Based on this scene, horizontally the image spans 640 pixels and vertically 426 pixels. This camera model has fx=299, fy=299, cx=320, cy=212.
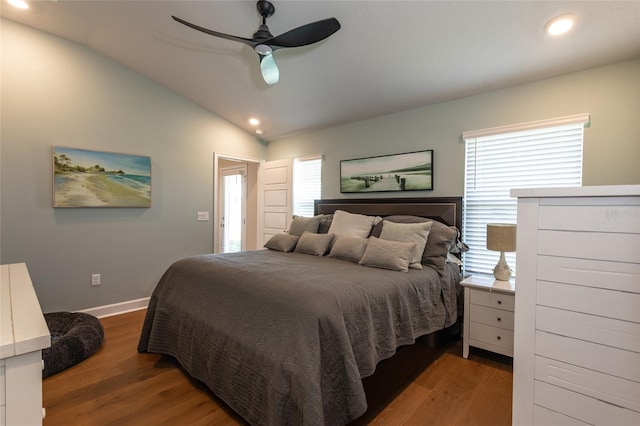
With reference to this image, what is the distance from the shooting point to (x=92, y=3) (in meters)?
2.71

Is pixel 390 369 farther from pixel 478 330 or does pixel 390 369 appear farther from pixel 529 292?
pixel 529 292

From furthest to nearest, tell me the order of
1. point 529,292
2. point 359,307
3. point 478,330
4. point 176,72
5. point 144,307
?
1. point 144,307
2. point 176,72
3. point 478,330
4. point 359,307
5. point 529,292

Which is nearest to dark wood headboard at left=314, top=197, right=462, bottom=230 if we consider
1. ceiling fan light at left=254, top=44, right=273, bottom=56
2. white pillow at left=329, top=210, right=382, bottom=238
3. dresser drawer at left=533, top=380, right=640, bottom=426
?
white pillow at left=329, top=210, right=382, bottom=238

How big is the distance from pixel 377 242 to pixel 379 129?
5.91 ft

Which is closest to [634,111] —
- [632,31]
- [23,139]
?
[632,31]

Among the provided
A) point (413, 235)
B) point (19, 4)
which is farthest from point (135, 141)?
point (413, 235)

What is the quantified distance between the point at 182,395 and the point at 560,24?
3.59 meters

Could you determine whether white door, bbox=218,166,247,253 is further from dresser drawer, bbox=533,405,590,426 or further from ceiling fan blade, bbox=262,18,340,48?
dresser drawer, bbox=533,405,590,426

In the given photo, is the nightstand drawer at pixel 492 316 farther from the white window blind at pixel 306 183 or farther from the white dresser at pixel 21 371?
the white dresser at pixel 21 371

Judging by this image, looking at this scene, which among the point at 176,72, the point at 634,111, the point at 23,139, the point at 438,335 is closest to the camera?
the point at 634,111

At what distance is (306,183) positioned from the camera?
4750 mm

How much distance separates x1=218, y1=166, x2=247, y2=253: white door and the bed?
3229 mm

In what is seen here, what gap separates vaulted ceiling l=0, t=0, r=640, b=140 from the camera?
2.10m

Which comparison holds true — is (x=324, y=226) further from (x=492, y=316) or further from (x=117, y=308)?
(x=117, y=308)
